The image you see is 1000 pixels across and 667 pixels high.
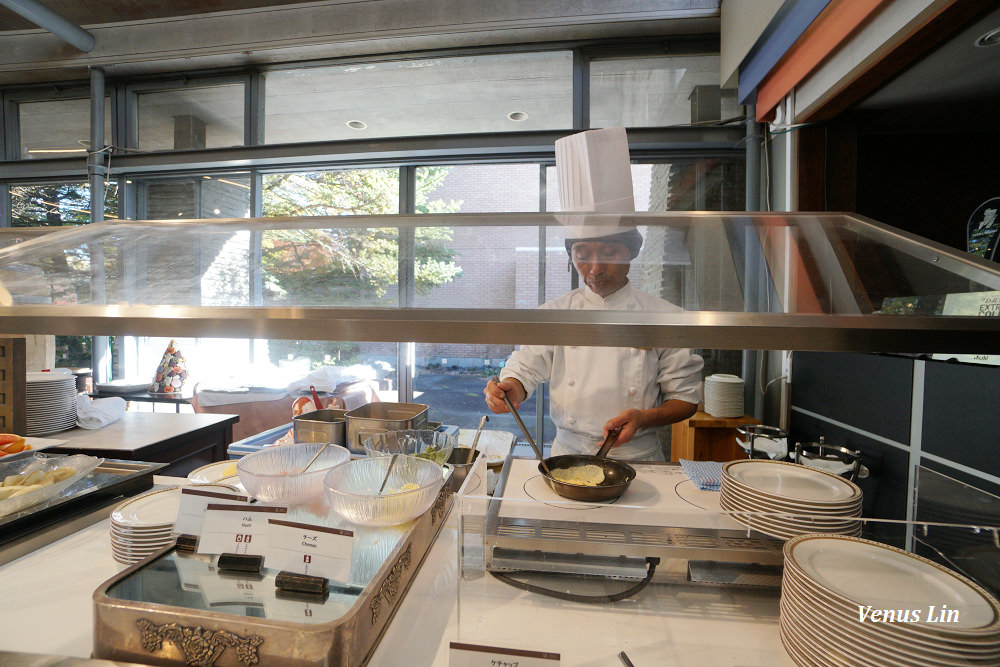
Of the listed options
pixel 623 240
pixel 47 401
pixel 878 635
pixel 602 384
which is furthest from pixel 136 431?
pixel 878 635

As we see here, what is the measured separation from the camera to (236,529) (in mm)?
678

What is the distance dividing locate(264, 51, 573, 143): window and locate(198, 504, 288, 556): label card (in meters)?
3.49

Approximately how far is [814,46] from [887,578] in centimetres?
255

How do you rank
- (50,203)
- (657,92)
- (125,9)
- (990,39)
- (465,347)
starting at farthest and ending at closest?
(50,203)
(465,347)
(125,9)
(657,92)
(990,39)

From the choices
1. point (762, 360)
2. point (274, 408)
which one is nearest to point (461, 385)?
point (274, 408)

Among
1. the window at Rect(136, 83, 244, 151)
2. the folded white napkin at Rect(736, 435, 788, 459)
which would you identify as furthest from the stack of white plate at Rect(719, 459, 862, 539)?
the window at Rect(136, 83, 244, 151)

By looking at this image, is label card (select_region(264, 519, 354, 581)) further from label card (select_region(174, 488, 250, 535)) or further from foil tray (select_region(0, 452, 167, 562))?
foil tray (select_region(0, 452, 167, 562))

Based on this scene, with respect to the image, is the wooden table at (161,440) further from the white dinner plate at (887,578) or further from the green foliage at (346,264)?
the white dinner plate at (887,578)

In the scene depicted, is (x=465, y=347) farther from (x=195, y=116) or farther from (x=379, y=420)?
(x=195, y=116)

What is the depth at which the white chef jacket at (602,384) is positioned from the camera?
1723 millimetres

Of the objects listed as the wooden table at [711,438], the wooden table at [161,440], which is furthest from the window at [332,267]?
the wooden table at [711,438]

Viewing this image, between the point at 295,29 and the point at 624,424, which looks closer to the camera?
the point at 624,424

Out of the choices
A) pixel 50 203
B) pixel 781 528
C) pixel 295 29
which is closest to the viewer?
pixel 781 528

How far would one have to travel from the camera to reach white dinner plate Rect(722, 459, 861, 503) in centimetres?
76
